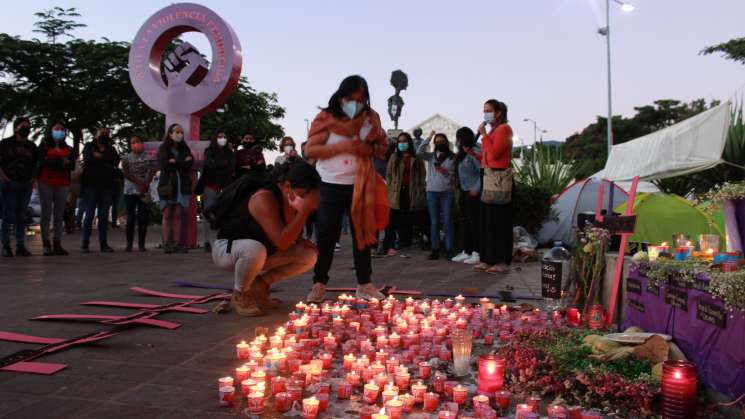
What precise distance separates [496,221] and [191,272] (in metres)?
3.52

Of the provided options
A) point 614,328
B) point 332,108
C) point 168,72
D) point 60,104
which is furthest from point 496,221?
point 60,104

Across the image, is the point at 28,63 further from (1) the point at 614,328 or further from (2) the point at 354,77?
(1) the point at 614,328

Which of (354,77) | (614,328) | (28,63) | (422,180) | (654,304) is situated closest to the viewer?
(654,304)

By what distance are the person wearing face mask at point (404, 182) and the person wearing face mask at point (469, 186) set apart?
992 mm

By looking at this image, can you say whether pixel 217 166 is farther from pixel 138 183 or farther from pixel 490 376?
pixel 490 376

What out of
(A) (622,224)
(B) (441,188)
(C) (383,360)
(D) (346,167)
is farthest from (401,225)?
(C) (383,360)

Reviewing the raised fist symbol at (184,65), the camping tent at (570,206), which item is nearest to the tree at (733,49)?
the camping tent at (570,206)

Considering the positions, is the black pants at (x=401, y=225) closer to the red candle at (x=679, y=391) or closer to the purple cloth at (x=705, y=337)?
the purple cloth at (x=705, y=337)

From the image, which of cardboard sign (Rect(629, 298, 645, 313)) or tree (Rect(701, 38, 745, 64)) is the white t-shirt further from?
tree (Rect(701, 38, 745, 64))

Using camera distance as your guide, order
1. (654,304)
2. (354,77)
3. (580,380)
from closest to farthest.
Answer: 1. (580,380)
2. (654,304)
3. (354,77)

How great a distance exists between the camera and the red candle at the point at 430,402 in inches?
102


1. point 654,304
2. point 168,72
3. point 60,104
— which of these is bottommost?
point 654,304

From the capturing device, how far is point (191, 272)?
7176 mm

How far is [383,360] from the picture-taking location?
10.5ft
